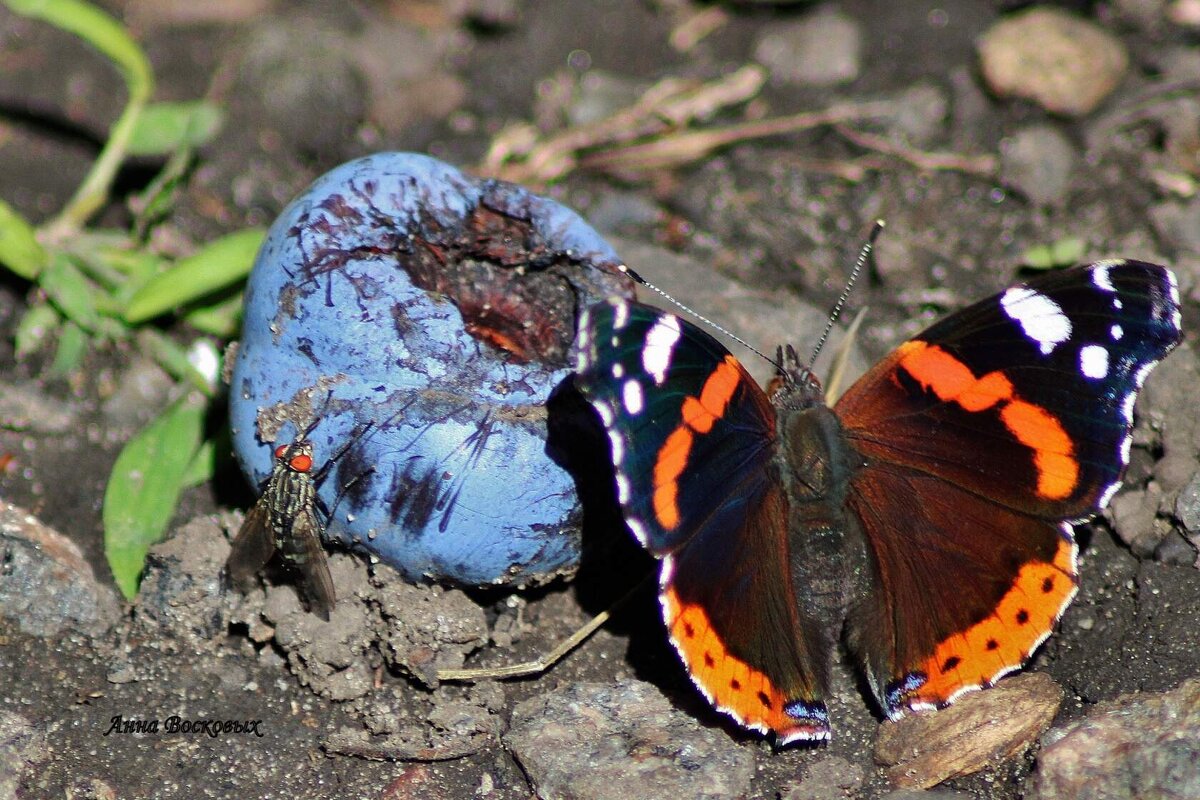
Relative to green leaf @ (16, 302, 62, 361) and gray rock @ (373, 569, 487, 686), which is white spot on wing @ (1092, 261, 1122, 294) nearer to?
gray rock @ (373, 569, 487, 686)

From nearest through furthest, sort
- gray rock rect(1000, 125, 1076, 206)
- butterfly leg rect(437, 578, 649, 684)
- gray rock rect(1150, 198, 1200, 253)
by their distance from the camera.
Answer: butterfly leg rect(437, 578, 649, 684), gray rock rect(1150, 198, 1200, 253), gray rock rect(1000, 125, 1076, 206)

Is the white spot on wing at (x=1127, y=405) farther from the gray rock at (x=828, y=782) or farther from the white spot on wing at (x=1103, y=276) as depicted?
the gray rock at (x=828, y=782)

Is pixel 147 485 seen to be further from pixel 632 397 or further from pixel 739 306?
pixel 739 306

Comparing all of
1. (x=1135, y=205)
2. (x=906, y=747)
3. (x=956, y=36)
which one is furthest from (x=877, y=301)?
(x=906, y=747)

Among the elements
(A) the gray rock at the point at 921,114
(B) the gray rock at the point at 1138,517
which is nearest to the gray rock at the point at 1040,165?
(A) the gray rock at the point at 921,114

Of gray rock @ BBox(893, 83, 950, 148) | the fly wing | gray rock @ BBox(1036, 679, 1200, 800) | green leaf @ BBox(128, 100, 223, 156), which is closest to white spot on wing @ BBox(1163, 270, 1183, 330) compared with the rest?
gray rock @ BBox(1036, 679, 1200, 800)

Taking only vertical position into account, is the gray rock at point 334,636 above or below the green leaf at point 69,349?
below

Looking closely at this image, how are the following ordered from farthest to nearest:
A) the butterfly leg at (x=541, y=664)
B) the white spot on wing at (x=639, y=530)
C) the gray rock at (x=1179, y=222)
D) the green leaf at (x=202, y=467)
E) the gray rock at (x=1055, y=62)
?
the gray rock at (x=1055, y=62) < the gray rock at (x=1179, y=222) < the green leaf at (x=202, y=467) < the butterfly leg at (x=541, y=664) < the white spot on wing at (x=639, y=530)
